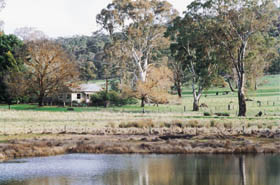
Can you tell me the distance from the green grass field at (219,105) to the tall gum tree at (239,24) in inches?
262

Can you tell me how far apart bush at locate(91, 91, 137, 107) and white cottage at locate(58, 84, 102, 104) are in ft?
16.5

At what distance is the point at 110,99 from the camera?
74.5 metres

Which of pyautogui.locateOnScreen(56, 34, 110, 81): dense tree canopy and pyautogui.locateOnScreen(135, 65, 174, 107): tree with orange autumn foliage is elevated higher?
pyautogui.locateOnScreen(56, 34, 110, 81): dense tree canopy

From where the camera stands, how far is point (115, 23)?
230 ft

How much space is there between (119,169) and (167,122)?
1862cm

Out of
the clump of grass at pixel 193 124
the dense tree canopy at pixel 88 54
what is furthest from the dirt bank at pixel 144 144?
the dense tree canopy at pixel 88 54

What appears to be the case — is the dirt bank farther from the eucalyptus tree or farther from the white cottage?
the white cottage

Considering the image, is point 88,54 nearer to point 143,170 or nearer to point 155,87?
Answer: point 155,87

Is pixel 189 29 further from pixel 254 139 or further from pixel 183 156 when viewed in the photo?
pixel 183 156

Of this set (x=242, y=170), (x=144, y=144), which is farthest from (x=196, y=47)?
(x=242, y=170)

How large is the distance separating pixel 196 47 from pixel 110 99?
19235 millimetres

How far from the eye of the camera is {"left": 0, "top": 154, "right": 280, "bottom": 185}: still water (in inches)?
826

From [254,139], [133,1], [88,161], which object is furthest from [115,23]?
[88,161]

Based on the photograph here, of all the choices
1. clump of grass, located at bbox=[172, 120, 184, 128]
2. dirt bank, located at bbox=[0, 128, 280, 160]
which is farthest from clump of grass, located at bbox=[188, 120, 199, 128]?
dirt bank, located at bbox=[0, 128, 280, 160]
